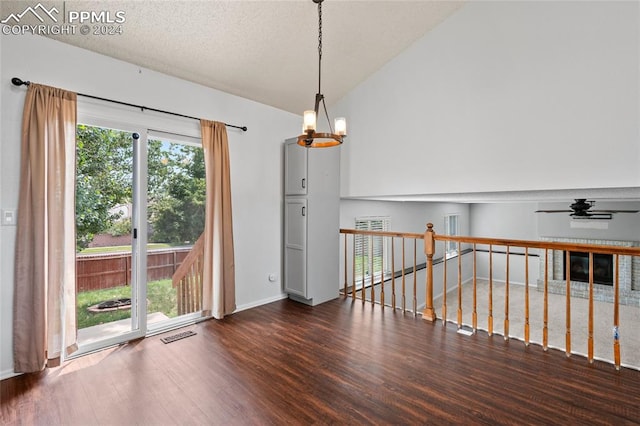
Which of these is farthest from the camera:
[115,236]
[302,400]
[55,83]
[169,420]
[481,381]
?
[115,236]

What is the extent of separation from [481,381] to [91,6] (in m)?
4.22

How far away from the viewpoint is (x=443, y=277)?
6.98 metres

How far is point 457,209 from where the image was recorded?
8625mm

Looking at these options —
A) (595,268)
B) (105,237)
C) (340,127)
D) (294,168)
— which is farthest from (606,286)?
(105,237)

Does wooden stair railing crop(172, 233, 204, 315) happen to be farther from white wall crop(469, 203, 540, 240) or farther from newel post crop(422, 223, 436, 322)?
white wall crop(469, 203, 540, 240)

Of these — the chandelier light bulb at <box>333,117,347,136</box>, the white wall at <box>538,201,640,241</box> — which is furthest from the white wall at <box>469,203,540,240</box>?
the chandelier light bulb at <box>333,117,347,136</box>

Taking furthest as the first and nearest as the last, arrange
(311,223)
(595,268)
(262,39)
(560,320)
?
(595,268) < (560,320) < (311,223) < (262,39)

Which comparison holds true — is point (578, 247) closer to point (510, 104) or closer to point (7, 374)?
point (510, 104)

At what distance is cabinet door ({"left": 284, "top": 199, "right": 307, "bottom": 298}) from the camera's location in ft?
13.6

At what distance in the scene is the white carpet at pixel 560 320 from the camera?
4.79 meters

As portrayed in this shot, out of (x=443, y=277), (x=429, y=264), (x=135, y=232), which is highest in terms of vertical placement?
(x=135, y=232)

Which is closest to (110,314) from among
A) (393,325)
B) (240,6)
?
(393,325)

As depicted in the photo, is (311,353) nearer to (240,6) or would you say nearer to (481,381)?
(481,381)
